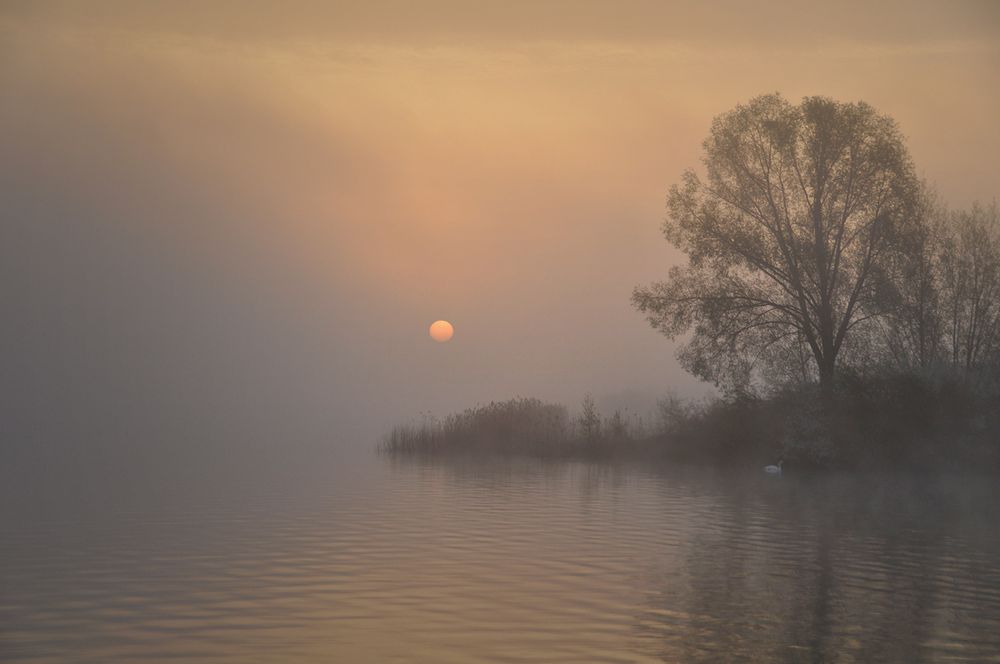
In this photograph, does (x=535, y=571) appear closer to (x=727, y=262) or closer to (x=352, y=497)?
(x=352, y=497)

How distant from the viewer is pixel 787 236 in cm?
3606

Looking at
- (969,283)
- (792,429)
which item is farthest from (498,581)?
(969,283)

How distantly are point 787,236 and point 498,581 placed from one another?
2698cm

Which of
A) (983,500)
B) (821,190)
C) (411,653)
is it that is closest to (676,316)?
(821,190)

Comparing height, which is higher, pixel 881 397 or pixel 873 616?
pixel 881 397

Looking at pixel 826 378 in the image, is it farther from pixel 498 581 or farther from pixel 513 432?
pixel 498 581

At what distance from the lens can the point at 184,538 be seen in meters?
15.8

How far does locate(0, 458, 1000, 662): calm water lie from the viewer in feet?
29.2

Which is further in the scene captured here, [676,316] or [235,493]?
[676,316]

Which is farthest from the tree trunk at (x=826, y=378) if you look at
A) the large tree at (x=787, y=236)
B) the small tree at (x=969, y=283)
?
the small tree at (x=969, y=283)

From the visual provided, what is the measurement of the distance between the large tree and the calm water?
46.1ft

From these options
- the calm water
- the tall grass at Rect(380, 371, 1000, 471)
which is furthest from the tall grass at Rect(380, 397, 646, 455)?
the calm water

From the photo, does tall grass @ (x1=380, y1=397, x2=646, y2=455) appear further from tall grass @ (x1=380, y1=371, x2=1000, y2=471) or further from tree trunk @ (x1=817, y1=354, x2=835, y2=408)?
tree trunk @ (x1=817, y1=354, x2=835, y2=408)

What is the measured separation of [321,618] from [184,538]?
22.2ft
